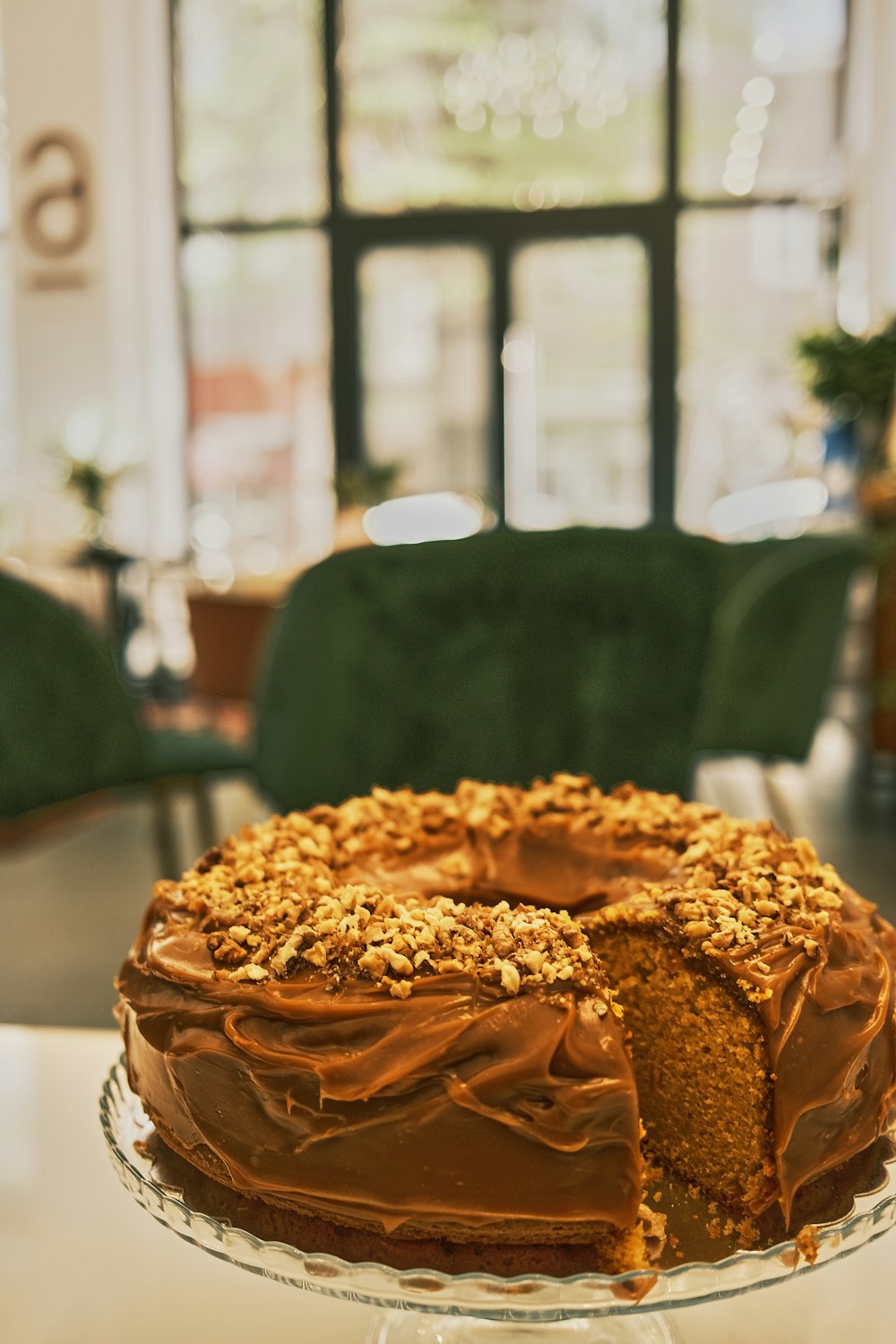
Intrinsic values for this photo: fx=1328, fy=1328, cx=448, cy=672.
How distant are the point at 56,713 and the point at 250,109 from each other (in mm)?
6918

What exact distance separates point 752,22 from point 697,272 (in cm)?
144

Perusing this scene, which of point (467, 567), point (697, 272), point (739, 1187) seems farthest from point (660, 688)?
point (697, 272)

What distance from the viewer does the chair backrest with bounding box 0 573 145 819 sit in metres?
2.23

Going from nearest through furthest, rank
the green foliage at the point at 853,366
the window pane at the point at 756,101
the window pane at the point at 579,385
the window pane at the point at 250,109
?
the green foliage at the point at 853,366, the window pane at the point at 756,101, the window pane at the point at 579,385, the window pane at the point at 250,109

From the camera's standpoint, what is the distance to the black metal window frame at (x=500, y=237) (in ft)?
25.5

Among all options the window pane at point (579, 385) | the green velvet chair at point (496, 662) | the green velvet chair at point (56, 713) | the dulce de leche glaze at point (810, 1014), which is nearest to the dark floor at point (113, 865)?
the green velvet chair at point (56, 713)

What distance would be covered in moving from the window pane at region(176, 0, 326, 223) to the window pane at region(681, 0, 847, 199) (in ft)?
7.35

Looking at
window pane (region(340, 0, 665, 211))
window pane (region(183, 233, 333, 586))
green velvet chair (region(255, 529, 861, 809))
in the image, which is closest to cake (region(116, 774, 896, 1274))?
green velvet chair (region(255, 529, 861, 809))

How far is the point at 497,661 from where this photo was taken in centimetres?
192

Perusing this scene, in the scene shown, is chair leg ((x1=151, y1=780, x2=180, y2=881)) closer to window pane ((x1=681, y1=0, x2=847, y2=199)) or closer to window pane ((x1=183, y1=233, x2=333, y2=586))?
window pane ((x1=183, y1=233, x2=333, y2=586))

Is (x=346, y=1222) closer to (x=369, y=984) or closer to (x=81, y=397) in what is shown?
(x=369, y=984)

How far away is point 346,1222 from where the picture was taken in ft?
2.26

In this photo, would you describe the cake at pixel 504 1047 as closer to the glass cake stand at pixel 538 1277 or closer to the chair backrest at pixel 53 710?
the glass cake stand at pixel 538 1277

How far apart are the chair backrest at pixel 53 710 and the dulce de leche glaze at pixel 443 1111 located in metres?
1.65
